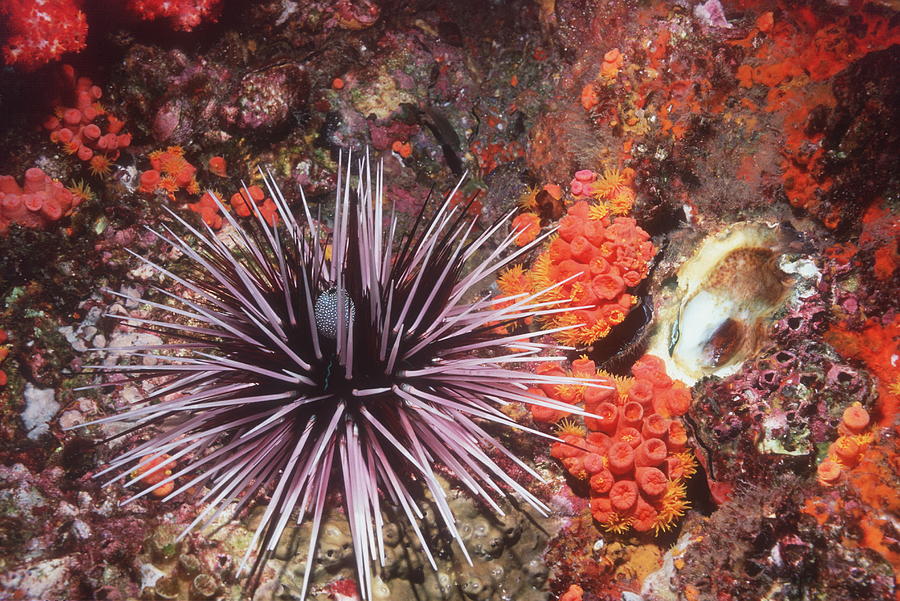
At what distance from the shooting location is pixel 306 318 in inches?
109

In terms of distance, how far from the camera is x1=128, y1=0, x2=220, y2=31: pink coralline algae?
375cm

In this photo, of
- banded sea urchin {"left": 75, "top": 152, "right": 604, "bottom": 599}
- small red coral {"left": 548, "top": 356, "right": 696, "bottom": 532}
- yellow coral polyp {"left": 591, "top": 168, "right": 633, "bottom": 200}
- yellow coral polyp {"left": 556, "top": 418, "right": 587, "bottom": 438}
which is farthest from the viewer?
yellow coral polyp {"left": 591, "top": 168, "right": 633, "bottom": 200}

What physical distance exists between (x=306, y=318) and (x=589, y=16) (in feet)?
10.5

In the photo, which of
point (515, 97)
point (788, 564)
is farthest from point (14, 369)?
point (788, 564)

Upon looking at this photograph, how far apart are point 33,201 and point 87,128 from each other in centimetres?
66

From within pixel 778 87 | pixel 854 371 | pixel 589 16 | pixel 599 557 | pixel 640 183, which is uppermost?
pixel 589 16

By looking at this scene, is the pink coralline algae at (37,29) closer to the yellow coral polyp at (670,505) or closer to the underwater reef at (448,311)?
the underwater reef at (448,311)

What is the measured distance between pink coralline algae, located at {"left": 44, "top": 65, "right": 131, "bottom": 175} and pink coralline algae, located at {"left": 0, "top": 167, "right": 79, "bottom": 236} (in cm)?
29

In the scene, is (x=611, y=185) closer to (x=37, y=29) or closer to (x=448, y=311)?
(x=448, y=311)

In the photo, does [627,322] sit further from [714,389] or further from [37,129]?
[37,129]

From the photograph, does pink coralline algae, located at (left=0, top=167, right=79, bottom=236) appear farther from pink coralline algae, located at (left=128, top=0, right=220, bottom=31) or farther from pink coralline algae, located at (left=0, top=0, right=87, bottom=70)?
pink coralline algae, located at (left=128, top=0, right=220, bottom=31)

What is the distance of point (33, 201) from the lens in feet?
11.0

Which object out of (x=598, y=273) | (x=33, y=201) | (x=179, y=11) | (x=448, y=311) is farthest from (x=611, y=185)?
(x=33, y=201)

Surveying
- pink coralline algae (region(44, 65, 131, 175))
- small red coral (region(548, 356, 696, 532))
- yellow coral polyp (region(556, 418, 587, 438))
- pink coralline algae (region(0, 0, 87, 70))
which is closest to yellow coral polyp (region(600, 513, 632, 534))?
small red coral (region(548, 356, 696, 532))
